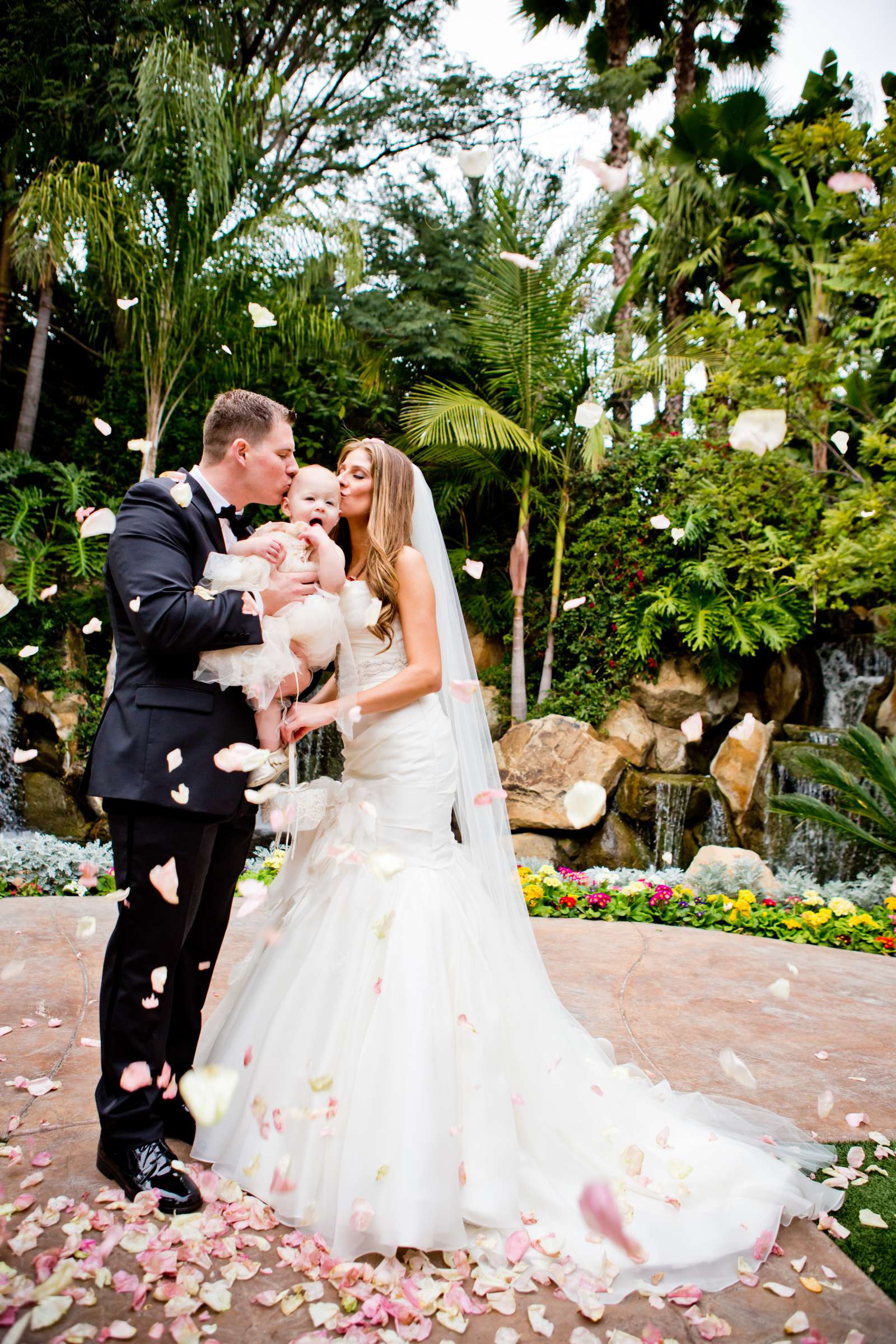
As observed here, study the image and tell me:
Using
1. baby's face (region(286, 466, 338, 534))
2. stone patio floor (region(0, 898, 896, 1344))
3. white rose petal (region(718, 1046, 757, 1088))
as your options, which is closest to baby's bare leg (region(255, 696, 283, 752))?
baby's face (region(286, 466, 338, 534))

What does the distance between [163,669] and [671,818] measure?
8922 millimetres

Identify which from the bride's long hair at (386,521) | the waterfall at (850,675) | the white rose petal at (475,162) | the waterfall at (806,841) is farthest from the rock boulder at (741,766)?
the bride's long hair at (386,521)

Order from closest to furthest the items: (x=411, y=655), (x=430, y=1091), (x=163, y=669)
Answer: (x=430, y=1091)
(x=163, y=669)
(x=411, y=655)

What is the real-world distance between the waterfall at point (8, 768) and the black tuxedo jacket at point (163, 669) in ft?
26.6

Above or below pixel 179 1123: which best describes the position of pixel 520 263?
above

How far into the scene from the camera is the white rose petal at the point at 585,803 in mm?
8859

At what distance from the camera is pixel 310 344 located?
10.6 meters

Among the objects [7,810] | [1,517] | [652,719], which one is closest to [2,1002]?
[7,810]

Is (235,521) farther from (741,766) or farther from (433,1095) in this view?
(741,766)

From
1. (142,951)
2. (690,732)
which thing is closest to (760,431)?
(142,951)

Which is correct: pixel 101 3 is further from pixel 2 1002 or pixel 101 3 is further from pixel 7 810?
pixel 2 1002

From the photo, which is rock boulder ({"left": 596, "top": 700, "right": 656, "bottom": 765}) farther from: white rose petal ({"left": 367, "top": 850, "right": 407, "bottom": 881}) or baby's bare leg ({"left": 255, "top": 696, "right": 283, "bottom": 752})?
baby's bare leg ({"left": 255, "top": 696, "right": 283, "bottom": 752})

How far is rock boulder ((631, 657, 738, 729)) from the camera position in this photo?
461 inches

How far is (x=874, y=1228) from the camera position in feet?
7.63
